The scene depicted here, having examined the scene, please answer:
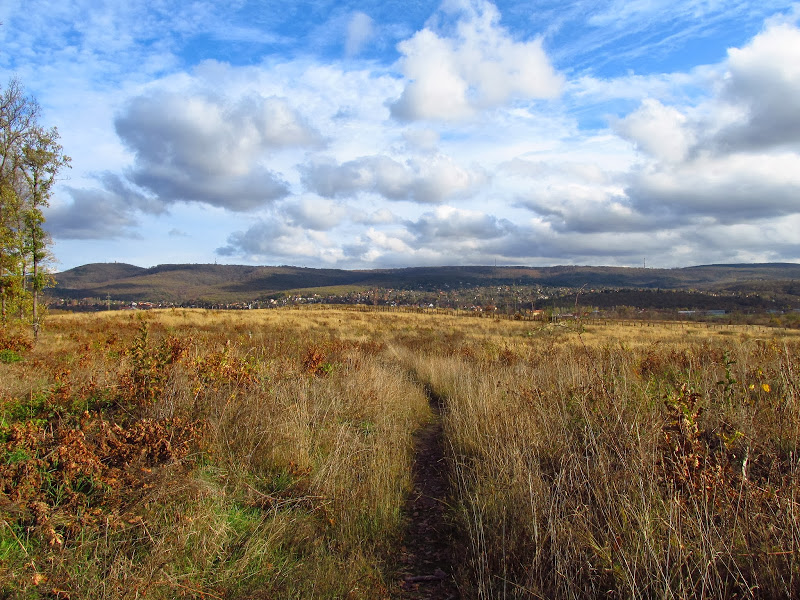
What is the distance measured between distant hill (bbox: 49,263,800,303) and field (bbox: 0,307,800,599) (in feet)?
434

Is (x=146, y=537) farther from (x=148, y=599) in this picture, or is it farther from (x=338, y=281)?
(x=338, y=281)

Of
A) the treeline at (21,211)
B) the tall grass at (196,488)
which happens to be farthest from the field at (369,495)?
the treeline at (21,211)

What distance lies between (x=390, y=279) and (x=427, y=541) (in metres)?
180

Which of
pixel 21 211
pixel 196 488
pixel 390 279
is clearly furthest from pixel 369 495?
pixel 390 279

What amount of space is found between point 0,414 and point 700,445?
7.04 m

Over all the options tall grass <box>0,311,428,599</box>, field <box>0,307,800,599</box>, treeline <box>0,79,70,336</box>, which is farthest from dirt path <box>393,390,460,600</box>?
treeline <box>0,79,70,336</box>

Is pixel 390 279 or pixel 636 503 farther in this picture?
pixel 390 279

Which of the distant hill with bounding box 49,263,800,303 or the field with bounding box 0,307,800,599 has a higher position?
the distant hill with bounding box 49,263,800,303

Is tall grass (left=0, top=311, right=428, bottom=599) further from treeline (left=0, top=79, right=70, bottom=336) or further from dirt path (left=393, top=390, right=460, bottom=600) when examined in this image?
treeline (left=0, top=79, right=70, bottom=336)

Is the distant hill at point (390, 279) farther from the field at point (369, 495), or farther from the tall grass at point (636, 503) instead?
the tall grass at point (636, 503)

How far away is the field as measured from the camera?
2.78 m

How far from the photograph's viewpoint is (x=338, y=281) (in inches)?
7530

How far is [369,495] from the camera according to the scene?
4488 mm

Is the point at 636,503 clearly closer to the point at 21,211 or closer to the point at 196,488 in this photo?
the point at 196,488
